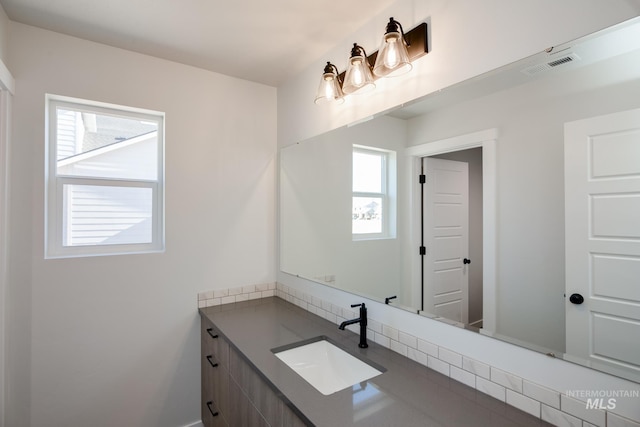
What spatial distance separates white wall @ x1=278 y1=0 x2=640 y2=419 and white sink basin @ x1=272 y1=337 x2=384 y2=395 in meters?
0.25

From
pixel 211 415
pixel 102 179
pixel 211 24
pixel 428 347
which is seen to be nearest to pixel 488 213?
pixel 428 347

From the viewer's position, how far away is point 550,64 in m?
0.96

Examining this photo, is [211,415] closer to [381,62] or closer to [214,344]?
[214,344]

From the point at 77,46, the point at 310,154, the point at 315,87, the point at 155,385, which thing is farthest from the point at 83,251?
the point at 315,87

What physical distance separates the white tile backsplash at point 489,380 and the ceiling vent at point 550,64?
3.26 ft

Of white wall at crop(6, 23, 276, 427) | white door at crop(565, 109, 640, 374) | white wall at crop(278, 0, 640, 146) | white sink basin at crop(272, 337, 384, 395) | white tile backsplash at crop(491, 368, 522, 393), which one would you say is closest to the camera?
white door at crop(565, 109, 640, 374)

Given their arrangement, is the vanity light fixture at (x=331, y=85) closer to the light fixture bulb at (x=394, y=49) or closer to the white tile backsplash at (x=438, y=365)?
the light fixture bulb at (x=394, y=49)

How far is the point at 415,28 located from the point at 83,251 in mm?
2153

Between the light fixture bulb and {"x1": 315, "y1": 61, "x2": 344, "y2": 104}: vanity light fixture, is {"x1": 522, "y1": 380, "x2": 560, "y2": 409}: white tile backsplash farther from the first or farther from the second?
{"x1": 315, "y1": 61, "x2": 344, "y2": 104}: vanity light fixture

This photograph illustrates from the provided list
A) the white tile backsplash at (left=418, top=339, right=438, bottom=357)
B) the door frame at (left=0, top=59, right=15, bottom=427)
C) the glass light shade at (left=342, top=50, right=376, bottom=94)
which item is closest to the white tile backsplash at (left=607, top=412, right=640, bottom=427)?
the white tile backsplash at (left=418, top=339, right=438, bottom=357)

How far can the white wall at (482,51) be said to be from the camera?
0.88 m

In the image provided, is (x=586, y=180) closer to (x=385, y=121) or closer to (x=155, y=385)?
(x=385, y=121)

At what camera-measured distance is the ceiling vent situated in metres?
0.91

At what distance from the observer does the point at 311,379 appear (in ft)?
4.75
